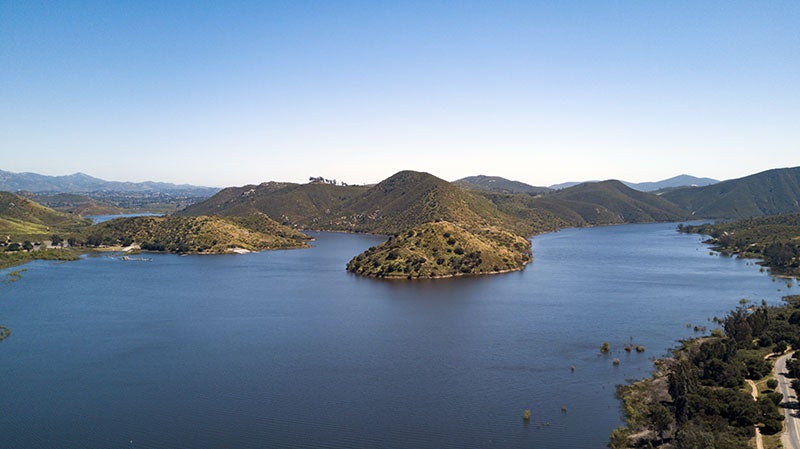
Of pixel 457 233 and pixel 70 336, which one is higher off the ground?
pixel 457 233

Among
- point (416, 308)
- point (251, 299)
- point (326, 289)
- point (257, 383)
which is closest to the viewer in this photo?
point (257, 383)

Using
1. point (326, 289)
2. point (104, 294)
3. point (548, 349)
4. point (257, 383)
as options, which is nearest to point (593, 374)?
point (548, 349)

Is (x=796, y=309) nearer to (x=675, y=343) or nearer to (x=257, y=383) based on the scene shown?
(x=675, y=343)

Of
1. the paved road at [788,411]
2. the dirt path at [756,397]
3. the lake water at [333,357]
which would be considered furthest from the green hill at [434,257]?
the dirt path at [756,397]

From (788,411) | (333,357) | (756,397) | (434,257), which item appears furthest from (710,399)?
(434,257)

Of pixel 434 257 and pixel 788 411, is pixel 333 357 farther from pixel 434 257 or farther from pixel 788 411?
pixel 434 257

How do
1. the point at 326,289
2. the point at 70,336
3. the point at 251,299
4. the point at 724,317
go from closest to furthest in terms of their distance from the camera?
the point at 70,336 < the point at 724,317 < the point at 251,299 < the point at 326,289
